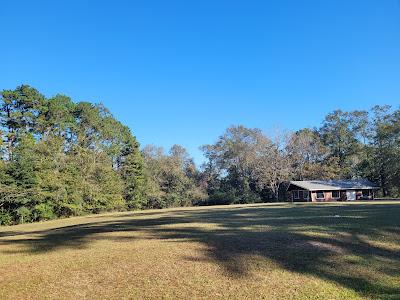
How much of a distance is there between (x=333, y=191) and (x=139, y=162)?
3017 cm

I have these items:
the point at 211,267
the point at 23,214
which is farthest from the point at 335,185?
the point at 211,267

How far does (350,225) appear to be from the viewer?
1312cm

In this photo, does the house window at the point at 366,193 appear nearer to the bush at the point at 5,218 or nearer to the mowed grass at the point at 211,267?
the mowed grass at the point at 211,267

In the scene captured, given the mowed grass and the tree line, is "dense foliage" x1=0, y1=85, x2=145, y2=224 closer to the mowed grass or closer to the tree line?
the tree line

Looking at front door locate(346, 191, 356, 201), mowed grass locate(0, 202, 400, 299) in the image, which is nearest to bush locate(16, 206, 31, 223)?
mowed grass locate(0, 202, 400, 299)

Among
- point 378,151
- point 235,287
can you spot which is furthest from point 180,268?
point 378,151

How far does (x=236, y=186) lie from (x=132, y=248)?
183 feet

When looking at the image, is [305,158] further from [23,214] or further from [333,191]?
[23,214]

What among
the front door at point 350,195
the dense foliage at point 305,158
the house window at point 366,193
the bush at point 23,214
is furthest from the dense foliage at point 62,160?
the house window at point 366,193

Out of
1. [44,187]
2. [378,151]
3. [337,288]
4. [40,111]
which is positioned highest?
[40,111]

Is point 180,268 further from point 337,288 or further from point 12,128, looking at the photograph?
point 12,128

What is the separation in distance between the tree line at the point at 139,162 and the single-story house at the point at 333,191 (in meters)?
6.56

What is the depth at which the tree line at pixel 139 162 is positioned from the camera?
1455 inches

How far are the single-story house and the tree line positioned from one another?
656cm
